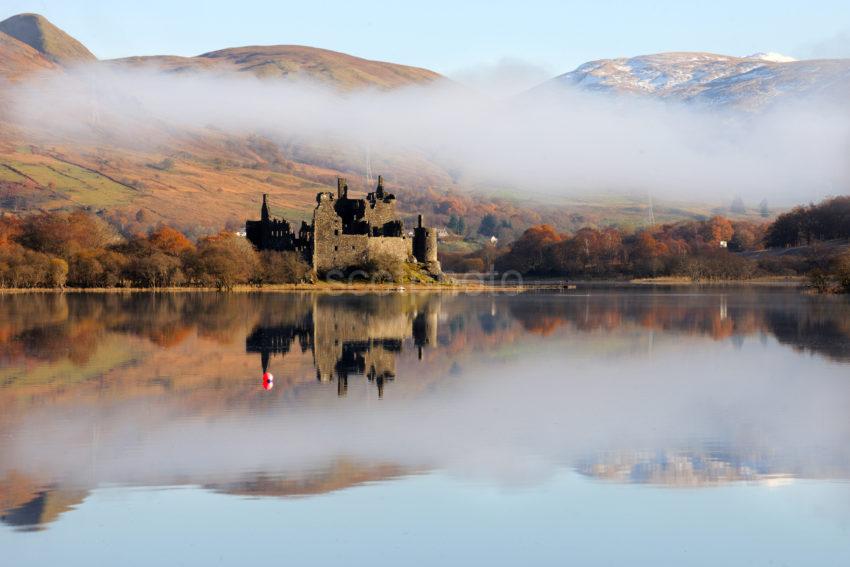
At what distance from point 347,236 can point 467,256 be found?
Answer: 269ft

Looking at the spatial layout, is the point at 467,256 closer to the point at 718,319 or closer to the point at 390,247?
the point at 390,247

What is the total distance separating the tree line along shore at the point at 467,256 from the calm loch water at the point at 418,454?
1759 inches

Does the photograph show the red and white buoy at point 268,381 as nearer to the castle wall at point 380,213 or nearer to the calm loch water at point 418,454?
the calm loch water at point 418,454

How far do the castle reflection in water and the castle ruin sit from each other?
25459 millimetres

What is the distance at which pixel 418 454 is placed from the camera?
51.6 ft

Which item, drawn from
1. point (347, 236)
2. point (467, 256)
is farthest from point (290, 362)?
point (467, 256)

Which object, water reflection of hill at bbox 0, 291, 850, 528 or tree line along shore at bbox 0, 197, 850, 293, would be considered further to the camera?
tree line along shore at bbox 0, 197, 850, 293

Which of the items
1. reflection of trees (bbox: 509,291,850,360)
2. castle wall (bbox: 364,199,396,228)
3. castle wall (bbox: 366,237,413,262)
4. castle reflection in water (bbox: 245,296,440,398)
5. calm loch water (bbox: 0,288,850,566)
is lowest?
reflection of trees (bbox: 509,291,850,360)

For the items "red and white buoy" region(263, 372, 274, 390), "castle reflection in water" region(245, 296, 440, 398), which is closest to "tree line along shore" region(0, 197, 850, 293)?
"castle reflection in water" region(245, 296, 440, 398)

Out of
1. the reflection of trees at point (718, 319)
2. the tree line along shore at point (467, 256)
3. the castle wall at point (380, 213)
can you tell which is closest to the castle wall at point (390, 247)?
the tree line along shore at point (467, 256)

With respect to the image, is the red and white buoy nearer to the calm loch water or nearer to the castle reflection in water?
the calm loch water

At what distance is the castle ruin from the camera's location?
260 feet

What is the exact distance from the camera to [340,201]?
85.9 meters

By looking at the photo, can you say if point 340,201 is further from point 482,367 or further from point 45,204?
point 45,204
